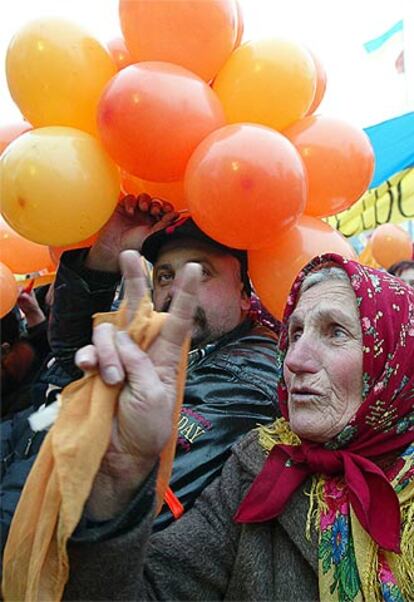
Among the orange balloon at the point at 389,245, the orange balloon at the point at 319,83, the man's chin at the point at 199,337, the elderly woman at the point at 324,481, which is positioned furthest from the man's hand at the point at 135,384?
the orange balloon at the point at 389,245

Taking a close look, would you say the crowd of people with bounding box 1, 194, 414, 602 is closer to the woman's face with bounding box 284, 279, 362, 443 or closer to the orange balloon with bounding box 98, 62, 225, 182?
the woman's face with bounding box 284, 279, 362, 443

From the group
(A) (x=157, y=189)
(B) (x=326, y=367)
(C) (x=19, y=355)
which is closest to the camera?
(B) (x=326, y=367)

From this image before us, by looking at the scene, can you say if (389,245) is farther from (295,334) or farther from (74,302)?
(295,334)

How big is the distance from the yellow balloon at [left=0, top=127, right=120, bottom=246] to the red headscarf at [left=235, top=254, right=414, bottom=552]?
0.73 metres

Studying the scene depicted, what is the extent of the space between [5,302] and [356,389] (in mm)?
1538

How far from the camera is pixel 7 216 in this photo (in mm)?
1938

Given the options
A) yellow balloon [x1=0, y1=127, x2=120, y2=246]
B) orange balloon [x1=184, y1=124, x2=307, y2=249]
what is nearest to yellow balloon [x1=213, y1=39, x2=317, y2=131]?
orange balloon [x1=184, y1=124, x2=307, y2=249]

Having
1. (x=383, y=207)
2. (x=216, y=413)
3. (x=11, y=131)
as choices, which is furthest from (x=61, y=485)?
(x=383, y=207)

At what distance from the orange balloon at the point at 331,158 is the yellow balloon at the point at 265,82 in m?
0.08

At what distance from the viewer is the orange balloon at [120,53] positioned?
2059 millimetres

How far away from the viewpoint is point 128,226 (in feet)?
7.36

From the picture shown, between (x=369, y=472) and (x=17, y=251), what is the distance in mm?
1687

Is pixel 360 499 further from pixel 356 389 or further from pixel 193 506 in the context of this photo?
pixel 193 506

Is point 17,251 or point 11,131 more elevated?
point 11,131
